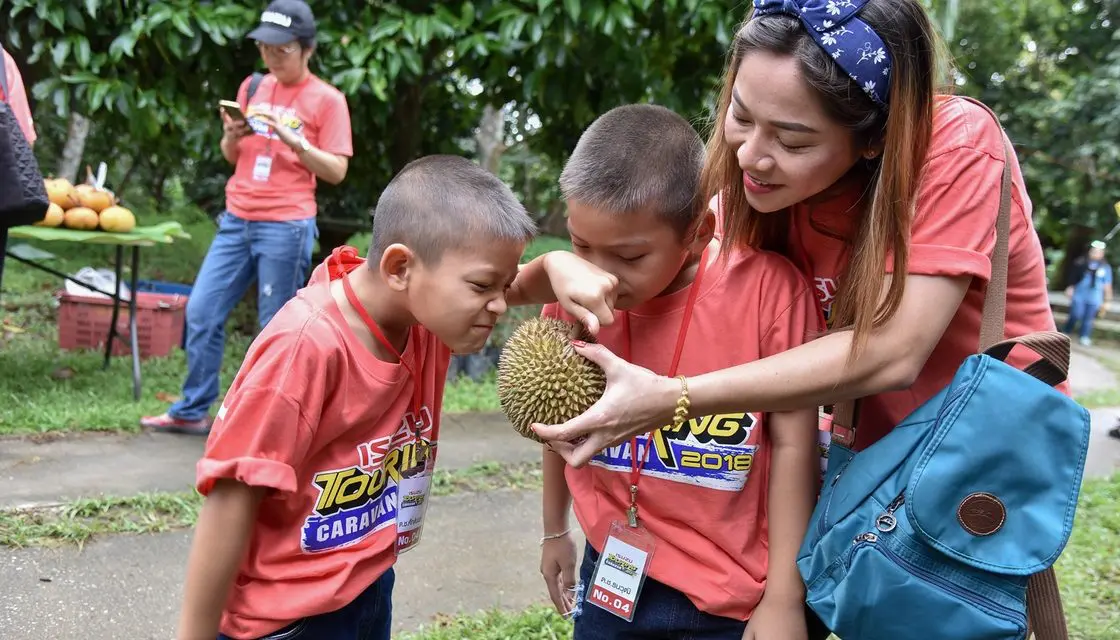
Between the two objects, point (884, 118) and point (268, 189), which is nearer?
point (884, 118)

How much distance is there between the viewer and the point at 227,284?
452cm

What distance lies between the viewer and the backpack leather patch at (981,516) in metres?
1.33

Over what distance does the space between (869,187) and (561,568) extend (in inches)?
41.5

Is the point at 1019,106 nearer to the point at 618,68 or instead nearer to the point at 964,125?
the point at 618,68

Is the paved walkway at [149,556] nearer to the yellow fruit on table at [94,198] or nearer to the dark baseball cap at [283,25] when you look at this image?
the yellow fruit on table at [94,198]

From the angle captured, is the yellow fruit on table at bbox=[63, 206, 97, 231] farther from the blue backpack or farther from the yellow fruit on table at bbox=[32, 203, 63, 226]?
the blue backpack

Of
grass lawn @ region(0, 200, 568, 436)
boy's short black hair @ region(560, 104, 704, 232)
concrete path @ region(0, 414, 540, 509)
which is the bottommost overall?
grass lawn @ region(0, 200, 568, 436)

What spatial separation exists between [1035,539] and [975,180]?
0.55m

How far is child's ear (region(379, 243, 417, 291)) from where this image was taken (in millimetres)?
1628

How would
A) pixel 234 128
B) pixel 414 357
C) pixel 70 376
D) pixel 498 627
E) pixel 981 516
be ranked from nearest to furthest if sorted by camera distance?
pixel 981 516
pixel 414 357
pixel 498 627
pixel 234 128
pixel 70 376

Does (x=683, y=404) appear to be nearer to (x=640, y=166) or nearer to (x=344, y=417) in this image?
(x=640, y=166)

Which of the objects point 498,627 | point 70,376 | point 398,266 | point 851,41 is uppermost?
point 851,41

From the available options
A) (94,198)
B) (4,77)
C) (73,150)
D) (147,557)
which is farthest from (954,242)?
(73,150)

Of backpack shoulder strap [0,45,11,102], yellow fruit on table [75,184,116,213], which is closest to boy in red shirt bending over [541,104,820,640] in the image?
backpack shoulder strap [0,45,11,102]
